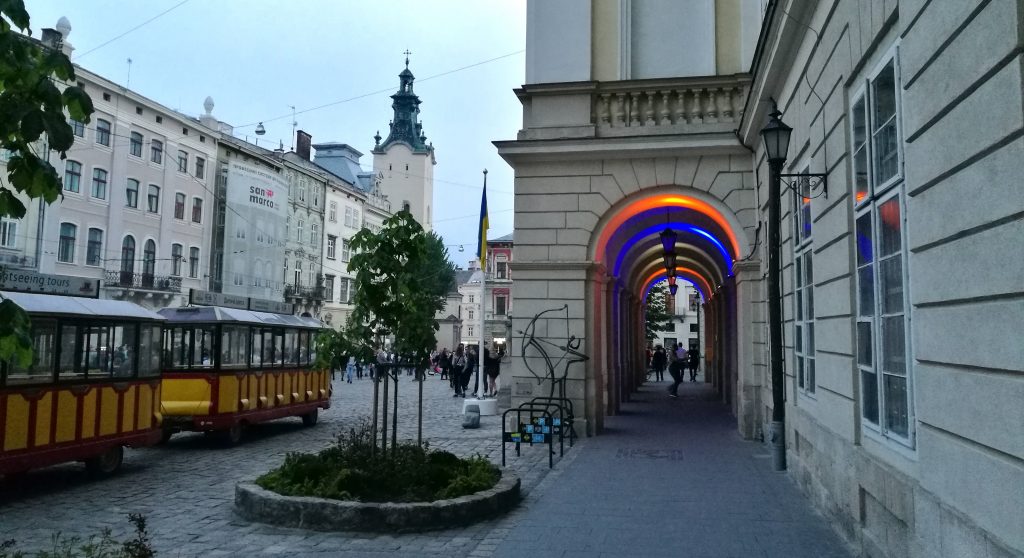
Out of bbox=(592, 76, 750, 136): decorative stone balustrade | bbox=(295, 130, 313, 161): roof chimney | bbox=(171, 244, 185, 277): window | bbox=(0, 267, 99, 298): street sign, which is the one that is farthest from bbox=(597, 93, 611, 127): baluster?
bbox=(295, 130, 313, 161): roof chimney

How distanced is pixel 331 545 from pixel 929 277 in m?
5.69

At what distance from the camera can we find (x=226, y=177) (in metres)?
47.2

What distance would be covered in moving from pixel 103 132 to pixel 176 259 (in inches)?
320

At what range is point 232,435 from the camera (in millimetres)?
15273

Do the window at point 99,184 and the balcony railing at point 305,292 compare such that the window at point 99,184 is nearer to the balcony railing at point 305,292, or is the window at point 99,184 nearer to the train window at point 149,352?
the balcony railing at point 305,292

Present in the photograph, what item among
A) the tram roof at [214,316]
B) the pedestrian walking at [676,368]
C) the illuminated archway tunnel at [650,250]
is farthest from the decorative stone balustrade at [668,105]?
the pedestrian walking at [676,368]

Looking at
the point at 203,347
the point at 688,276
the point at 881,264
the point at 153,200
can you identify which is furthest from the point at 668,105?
the point at 153,200

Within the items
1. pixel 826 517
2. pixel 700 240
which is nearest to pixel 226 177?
pixel 700 240

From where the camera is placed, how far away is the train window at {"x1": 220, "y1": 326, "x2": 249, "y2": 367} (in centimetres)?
1506

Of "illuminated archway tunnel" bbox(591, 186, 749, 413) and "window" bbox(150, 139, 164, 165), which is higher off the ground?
"window" bbox(150, 139, 164, 165)

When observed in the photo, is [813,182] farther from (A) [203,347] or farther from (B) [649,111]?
(A) [203,347]

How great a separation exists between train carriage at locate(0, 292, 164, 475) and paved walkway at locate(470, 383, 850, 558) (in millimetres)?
6337

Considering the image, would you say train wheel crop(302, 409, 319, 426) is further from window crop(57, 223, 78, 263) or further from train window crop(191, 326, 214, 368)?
window crop(57, 223, 78, 263)

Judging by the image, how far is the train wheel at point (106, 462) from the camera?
11.2m
